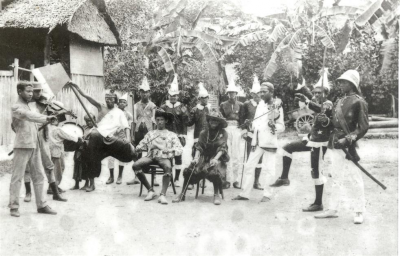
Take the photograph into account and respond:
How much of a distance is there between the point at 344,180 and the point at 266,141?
149cm

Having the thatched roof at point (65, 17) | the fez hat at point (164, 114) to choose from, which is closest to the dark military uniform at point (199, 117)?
the fez hat at point (164, 114)

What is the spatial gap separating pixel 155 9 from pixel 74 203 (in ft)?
15.5

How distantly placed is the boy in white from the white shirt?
2263 mm

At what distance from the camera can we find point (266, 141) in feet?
22.5

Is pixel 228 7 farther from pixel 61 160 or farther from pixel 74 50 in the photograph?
pixel 74 50

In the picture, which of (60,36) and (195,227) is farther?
(60,36)

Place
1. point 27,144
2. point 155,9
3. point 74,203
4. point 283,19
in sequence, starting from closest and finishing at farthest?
Answer: 1. point 27,144
2. point 74,203
3. point 283,19
4. point 155,9

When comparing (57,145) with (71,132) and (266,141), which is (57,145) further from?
(266,141)

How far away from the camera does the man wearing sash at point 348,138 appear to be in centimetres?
549

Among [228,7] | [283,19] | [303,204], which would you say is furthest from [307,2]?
[303,204]

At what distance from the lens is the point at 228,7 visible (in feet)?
28.2

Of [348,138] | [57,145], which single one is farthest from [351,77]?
[57,145]

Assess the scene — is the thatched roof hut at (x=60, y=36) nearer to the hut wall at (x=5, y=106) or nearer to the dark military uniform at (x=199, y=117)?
the hut wall at (x=5, y=106)

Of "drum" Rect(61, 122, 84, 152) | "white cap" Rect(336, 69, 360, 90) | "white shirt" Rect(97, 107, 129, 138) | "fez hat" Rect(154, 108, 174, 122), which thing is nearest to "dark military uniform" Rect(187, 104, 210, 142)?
"fez hat" Rect(154, 108, 174, 122)
